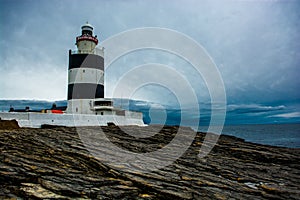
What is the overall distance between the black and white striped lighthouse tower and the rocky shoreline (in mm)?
22289

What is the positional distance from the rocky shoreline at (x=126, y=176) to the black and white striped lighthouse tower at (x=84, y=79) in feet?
73.1

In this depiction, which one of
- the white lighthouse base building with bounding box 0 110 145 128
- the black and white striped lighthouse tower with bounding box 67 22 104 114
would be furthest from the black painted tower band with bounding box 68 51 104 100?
the white lighthouse base building with bounding box 0 110 145 128

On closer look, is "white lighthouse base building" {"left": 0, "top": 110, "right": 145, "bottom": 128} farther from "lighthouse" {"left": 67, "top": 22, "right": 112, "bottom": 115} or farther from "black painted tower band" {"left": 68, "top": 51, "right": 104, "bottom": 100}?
"black painted tower band" {"left": 68, "top": 51, "right": 104, "bottom": 100}

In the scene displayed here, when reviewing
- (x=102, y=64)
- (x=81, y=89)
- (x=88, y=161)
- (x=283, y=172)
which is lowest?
(x=283, y=172)

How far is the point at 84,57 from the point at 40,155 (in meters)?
28.2

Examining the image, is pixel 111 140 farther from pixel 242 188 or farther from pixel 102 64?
pixel 102 64

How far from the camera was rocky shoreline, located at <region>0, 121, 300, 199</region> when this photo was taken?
23.1ft

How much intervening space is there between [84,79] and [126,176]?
95.4 feet

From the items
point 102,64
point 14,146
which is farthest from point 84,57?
point 14,146

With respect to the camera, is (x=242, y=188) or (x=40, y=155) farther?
(x=40, y=155)

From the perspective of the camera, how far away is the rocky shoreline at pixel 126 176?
23.1 feet

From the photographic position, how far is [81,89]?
34.9 metres

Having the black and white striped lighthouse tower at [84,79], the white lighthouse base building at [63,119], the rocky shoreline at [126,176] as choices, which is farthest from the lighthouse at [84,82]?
the rocky shoreline at [126,176]

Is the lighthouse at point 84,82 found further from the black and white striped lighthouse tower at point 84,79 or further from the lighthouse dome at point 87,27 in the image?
the lighthouse dome at point 87,27
